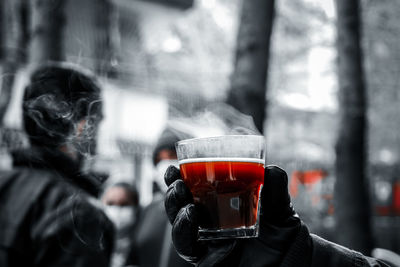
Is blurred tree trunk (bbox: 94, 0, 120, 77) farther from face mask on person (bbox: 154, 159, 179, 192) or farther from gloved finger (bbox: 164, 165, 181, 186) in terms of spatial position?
gloved finger (bbox: 164, 165, 181, 186)

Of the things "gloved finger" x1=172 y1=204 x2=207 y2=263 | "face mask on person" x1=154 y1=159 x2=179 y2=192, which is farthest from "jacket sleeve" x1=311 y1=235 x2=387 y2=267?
"face mask on person" x1=154 y1=159 x2=179 y2=192

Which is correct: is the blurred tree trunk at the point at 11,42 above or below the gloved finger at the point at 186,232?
above

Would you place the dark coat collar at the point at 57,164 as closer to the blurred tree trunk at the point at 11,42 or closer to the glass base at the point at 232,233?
the glass base at the point at 232,233

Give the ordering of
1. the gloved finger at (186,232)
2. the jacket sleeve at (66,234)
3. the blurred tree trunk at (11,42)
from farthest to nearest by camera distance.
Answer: the blurred tree trunk at (11,42)
the jacket sleeve at (66,234)
the gloved finger at (186,232)

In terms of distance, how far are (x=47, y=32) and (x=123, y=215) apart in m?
2.37

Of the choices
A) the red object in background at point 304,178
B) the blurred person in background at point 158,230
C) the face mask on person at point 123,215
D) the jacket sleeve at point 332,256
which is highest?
the jacket sleeve at point 332,256

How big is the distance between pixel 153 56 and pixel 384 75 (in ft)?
20.2

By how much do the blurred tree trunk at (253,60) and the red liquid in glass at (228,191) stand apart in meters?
2.37

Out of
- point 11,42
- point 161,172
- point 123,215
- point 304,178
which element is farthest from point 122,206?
point 304,178

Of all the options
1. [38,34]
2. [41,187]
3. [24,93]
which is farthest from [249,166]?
[38,34]

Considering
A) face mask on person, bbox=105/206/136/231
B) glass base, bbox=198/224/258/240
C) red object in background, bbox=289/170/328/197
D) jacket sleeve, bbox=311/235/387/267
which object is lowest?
red object in background, bbox=289/170/328/197

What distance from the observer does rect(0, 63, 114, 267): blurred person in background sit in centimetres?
204

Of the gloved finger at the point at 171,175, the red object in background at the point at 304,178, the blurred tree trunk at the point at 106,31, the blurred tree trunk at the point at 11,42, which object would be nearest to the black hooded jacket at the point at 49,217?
the gloved finger at the point at 171,175

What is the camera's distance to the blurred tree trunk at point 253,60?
384 cm
